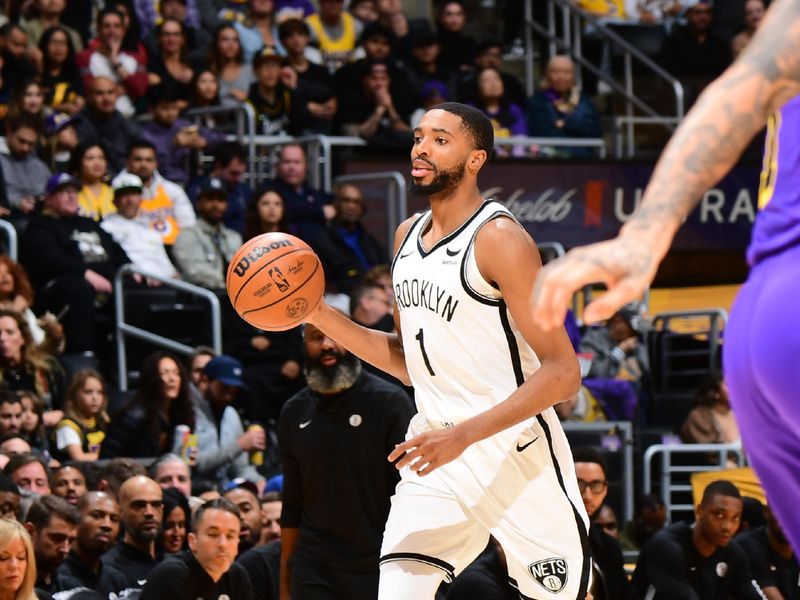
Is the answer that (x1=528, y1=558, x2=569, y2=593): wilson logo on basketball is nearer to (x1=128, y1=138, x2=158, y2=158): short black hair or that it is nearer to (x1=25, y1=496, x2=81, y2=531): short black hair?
(x1=25, y1=496, x2=81, y2=531): short black hair

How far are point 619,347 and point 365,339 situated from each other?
7423 millimetres

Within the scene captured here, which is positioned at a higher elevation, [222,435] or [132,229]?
[132,229]

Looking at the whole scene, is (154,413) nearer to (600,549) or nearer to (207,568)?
(207,568)

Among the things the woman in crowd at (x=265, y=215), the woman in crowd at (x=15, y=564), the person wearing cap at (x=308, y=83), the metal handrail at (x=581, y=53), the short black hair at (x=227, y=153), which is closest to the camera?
the woman in crowd at (x=15, y=564)

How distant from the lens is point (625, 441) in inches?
413

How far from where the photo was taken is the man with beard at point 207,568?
692 centimetres

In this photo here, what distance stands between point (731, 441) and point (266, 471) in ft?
12.1

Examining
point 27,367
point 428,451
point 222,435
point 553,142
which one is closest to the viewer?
point 428,451

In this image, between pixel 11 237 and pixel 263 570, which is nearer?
pixel 263 570

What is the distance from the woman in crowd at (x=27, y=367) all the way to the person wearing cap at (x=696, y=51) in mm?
8951

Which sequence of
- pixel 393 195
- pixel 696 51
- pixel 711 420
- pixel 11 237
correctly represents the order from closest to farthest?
pixel 11 237 < pixel 711 420 < pixel 393 195 < pixel 696 51

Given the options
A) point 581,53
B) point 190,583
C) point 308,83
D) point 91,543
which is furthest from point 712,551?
point 581,53

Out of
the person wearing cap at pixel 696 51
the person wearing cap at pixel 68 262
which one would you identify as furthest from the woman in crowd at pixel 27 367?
the person wearing cap at pixel 696 51

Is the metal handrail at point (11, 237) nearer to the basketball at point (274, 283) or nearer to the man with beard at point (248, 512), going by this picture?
the man with beard at point (248, 512)
